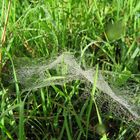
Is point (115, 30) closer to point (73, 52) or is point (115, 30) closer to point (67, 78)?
point (73, 52)

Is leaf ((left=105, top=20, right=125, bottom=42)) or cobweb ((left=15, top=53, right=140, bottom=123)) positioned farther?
leaf ((left=105, top=20, right=125, bottom=42))

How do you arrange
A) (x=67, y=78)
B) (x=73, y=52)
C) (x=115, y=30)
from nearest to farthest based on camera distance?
(x=67, y=78), (x=73, y=52), (x=115, y=30)

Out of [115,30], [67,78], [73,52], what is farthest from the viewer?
[115,30]

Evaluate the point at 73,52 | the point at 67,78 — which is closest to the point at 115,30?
the point at 73,52

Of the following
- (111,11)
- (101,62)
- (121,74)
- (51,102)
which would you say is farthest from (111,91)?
(111,11)

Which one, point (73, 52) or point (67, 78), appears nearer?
point (67, 78)

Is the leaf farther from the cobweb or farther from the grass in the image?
the cobweb

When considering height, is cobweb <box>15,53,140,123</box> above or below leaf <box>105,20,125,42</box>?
below

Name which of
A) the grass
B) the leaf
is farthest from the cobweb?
the leaf
